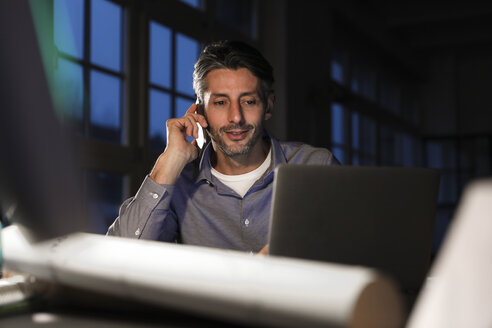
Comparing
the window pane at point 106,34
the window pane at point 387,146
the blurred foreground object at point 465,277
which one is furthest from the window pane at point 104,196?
the window pane at point 387,146

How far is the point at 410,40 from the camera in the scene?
8.91 m

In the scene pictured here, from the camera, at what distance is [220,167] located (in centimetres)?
182

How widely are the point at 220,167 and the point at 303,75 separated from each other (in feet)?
11.1

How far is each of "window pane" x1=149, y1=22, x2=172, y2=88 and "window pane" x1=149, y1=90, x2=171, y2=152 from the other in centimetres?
8

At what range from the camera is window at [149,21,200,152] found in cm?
337

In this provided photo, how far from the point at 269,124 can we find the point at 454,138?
625 centimetres

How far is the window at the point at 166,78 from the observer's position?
11.1 ft

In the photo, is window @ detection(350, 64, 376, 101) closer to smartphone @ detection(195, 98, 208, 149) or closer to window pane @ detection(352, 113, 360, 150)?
window pane @ detection(352, 113, 360, 150)

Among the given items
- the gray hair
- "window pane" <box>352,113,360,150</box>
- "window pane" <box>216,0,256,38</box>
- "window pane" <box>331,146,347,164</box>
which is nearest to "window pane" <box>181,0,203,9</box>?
"window pane" <box>216,0,256,38</box>

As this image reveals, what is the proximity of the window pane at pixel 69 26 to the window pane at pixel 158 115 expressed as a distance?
24.4 inches

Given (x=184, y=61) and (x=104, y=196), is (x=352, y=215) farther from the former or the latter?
(x=184, y=61)

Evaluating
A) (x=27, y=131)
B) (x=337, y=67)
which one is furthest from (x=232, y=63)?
(x=337, y=67)

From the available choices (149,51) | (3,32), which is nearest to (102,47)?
(149,51)

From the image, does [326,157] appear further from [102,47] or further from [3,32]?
[102,47]
